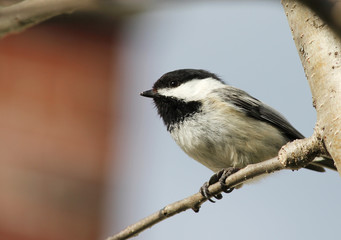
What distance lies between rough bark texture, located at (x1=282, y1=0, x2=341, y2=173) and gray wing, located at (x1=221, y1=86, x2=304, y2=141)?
1.50 metres

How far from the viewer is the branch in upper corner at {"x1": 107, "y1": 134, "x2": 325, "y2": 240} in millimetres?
1866

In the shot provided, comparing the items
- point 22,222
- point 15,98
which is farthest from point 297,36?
point 15,98

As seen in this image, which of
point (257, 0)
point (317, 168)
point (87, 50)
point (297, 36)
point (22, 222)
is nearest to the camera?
point (257, 0)

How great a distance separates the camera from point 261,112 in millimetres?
3479

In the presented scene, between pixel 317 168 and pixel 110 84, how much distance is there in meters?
5.03

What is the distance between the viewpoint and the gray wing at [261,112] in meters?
3.39

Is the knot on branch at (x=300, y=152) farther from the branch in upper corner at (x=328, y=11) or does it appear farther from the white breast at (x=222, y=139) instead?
the white breast at (x=222, y=139)

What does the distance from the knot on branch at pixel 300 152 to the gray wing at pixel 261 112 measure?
4.57ft

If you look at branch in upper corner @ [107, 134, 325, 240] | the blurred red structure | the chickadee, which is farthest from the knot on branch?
the blurred red structure

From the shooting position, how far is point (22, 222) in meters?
7.05

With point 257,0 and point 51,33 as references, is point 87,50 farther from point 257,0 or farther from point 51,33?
point 257,0

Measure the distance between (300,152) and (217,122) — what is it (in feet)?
4.08

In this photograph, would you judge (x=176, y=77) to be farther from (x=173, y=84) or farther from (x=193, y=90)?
(x=193, y=90)

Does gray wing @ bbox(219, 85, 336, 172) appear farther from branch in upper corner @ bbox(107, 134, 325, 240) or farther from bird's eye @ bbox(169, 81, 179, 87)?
branch in upper corner @ bbox(107, 134, 325, 240)
